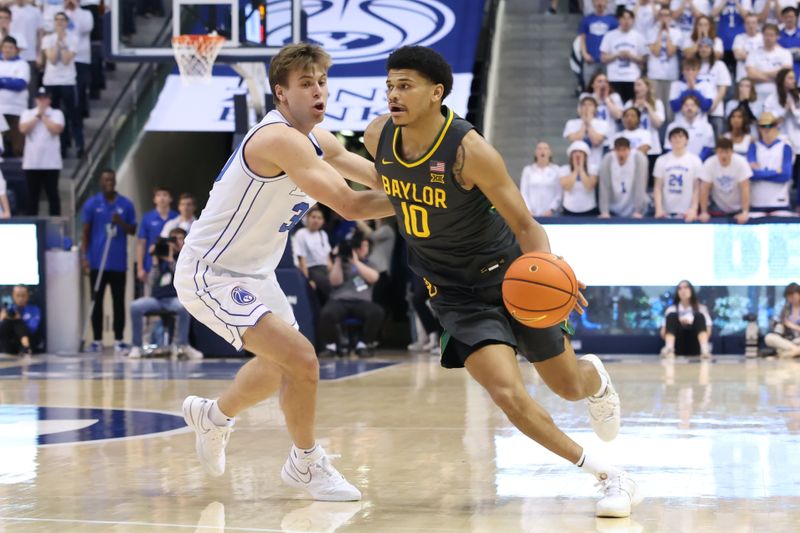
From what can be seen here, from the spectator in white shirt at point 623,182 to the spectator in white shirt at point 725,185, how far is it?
0.71m

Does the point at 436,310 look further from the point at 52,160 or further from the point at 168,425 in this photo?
the point at 52,160

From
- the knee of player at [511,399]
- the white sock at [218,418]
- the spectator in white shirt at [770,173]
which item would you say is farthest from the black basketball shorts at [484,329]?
the spectator in white shirt at [770,173]

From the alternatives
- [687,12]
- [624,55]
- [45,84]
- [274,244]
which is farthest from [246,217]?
[687,12]

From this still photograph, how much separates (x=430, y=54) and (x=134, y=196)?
12851 mm

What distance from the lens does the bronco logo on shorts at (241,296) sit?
219 inches

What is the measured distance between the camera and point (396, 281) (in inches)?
652

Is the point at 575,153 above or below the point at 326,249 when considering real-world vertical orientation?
above

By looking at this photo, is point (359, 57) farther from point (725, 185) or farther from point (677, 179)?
point (725, 185)

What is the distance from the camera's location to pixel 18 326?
14938 mm

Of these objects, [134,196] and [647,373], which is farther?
[134,196]

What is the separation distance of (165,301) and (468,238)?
9557mm

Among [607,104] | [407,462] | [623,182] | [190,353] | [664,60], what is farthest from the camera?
[664,60]

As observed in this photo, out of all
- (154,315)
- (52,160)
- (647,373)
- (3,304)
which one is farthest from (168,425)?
(52,160)

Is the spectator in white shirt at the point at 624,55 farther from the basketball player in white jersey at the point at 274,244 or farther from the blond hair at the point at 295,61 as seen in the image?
the blond hair at the point at 295,61
